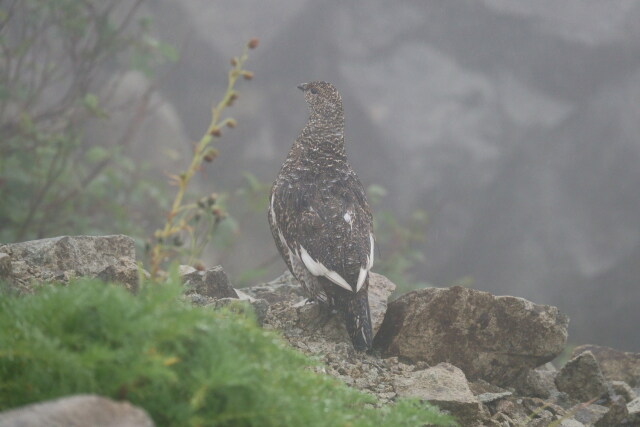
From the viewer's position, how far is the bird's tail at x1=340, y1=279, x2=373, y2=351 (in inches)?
169

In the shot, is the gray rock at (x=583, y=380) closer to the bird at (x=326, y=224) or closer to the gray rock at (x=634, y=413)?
the gray rock at (x=634, y=413)

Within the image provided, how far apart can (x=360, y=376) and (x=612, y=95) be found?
7.95m

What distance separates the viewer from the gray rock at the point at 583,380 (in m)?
4.55

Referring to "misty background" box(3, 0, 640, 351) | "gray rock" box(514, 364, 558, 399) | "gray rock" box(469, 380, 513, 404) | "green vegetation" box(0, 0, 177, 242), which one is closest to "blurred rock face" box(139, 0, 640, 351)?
"misty background" box(3, 0, 640, 351)

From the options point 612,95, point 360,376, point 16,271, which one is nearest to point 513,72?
point 612,95

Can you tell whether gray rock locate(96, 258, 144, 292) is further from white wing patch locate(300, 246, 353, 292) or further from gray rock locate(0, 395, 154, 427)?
gray rock locate(0, 395, 154, 427)

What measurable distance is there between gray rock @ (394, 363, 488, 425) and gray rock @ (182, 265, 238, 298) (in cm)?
116

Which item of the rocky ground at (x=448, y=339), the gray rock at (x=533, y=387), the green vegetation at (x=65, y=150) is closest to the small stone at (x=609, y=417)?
the rocky ground at (x=448, y=339)

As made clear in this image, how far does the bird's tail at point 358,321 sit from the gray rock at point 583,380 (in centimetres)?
127

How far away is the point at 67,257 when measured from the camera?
4117 mm

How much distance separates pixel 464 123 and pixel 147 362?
30.0 ft

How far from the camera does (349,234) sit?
15.1 ft

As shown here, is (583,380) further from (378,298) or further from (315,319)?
(315,319)

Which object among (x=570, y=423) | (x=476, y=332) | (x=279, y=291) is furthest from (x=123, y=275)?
(x=570, y=423)
